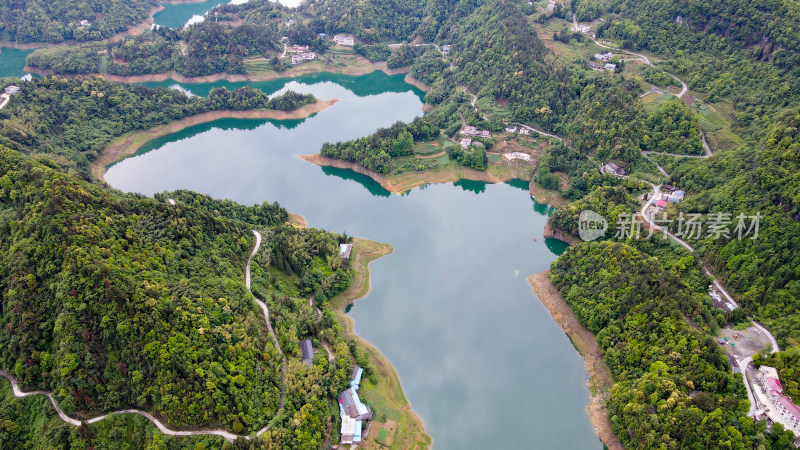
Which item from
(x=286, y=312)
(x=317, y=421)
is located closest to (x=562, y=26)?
(x=286, y=312)

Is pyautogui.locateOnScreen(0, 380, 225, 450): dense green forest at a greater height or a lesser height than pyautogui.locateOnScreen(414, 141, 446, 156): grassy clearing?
greater

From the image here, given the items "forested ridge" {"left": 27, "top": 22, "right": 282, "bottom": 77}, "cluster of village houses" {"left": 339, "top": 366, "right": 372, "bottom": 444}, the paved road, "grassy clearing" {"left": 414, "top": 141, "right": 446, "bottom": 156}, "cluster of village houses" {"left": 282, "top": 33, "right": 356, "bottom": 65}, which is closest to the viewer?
the paved road

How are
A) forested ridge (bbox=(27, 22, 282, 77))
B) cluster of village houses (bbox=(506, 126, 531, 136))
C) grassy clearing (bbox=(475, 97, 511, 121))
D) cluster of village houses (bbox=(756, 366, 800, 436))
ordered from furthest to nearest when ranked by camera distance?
forested ridge (bbox=(27, 22, 282, 77))
grassy clearing (bbox=(475, 97, 511, 121))
cluster of village houses (bbox=(506, 126, 531, 136))
cluster of village houses (bbox=(756, 366, 800, 436))

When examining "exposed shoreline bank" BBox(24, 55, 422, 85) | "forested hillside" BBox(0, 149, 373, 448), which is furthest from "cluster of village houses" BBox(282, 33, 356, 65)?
"forested hillside" BBox(0, 149, 373, 448)

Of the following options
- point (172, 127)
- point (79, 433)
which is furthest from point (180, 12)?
point (79, 433)

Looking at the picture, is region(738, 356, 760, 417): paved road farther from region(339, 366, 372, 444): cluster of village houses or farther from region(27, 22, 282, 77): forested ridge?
region(27, 22, 282, 77): forested ridge
